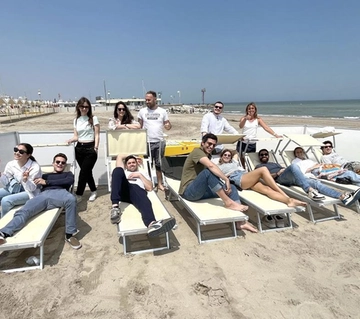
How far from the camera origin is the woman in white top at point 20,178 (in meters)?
3.37

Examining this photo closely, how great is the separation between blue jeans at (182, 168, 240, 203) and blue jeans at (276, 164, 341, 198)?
1188mm

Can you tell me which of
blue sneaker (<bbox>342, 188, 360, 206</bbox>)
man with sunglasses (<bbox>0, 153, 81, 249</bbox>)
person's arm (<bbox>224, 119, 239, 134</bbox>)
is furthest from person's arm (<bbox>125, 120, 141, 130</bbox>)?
blue sneaker (<bbox>342, 188, 360, 206</bbox>)

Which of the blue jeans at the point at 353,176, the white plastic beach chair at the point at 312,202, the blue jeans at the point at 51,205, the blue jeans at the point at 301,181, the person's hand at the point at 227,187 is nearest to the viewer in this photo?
the blue jeans at the point at 51,205

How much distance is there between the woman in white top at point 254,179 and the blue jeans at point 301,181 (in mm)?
582

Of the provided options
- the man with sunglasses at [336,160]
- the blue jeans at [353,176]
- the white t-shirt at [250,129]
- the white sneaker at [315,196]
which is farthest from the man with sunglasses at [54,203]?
the man with sunglasses at [336,160]

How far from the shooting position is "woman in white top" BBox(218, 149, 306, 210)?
12.1 ft

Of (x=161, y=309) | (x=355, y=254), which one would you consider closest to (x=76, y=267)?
(x=161, y=309)

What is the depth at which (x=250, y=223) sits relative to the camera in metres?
3.68

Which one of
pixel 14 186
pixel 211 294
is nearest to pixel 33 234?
pixel 14 186

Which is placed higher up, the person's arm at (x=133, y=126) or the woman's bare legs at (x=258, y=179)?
the person's arm at (x=133, y=126)

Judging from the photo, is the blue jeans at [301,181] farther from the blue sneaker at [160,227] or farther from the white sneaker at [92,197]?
the white sneaker at [92,197]

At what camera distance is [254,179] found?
3.95 m

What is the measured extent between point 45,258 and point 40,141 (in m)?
2.96

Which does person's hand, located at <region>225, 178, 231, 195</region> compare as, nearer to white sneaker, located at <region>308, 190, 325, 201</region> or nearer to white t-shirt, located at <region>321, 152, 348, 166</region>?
white sneaker, located at <region>308, 190, 325, 201</region>
